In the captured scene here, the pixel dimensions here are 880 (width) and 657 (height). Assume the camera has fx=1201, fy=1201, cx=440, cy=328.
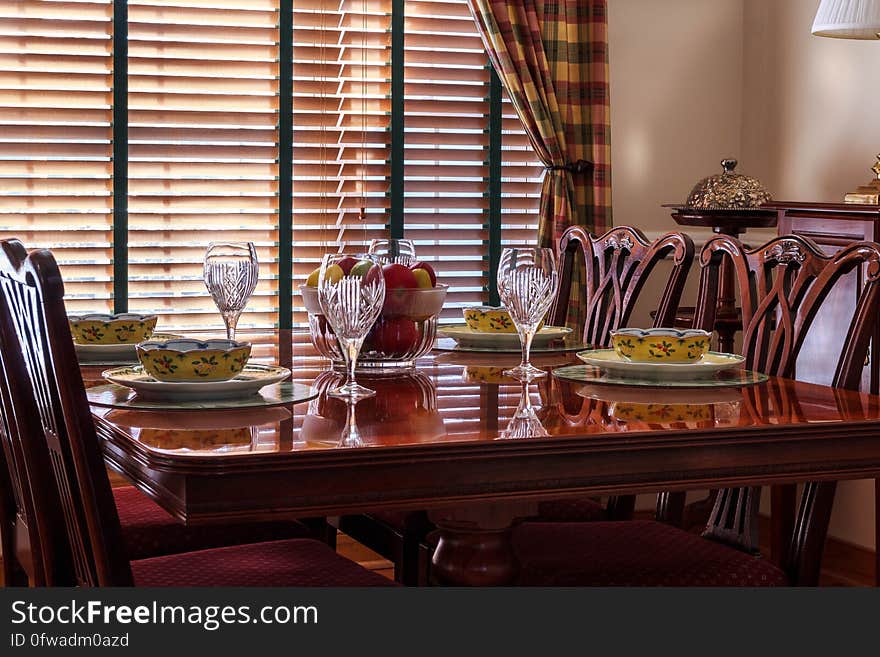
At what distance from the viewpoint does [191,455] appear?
130 cm

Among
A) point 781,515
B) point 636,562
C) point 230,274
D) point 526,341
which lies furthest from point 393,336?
point 781,515

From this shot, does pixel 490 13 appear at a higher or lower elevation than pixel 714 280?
higher

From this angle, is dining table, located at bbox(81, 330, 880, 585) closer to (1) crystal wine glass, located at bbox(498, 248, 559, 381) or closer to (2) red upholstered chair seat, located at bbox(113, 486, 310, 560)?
(1) crystal wine glass, located at bbox(498, 248, 559, 381)

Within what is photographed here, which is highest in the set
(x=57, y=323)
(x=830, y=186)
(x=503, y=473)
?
(x=830, y=186)

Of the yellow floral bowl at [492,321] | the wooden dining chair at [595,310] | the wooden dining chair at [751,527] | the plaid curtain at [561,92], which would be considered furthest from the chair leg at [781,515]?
the plaid curtain at [561,92]

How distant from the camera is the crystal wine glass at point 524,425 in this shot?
1448mm

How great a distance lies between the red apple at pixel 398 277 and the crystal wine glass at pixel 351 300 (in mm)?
227

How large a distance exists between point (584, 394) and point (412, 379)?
32 cm

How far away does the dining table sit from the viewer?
4.38ft

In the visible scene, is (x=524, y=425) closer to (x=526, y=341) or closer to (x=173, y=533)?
(x=526, y=341)

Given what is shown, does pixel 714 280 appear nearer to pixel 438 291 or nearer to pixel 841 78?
pixel 438 291

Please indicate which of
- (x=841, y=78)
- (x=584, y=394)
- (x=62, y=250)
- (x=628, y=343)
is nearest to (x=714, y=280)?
(x=628, y=343)

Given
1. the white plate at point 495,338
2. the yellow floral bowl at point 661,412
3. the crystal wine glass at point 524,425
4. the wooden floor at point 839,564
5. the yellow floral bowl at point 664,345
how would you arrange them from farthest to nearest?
the wooden floor at point 839,564, the white plate at point 495,338, the yellow floral bowl at point 664,345, the yellow floral bowl at point 661,412, the crystal wine glass at point 524,425

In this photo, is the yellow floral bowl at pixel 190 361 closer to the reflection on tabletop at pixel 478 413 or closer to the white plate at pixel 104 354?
the reflection on tabletop at pixel 478 413
